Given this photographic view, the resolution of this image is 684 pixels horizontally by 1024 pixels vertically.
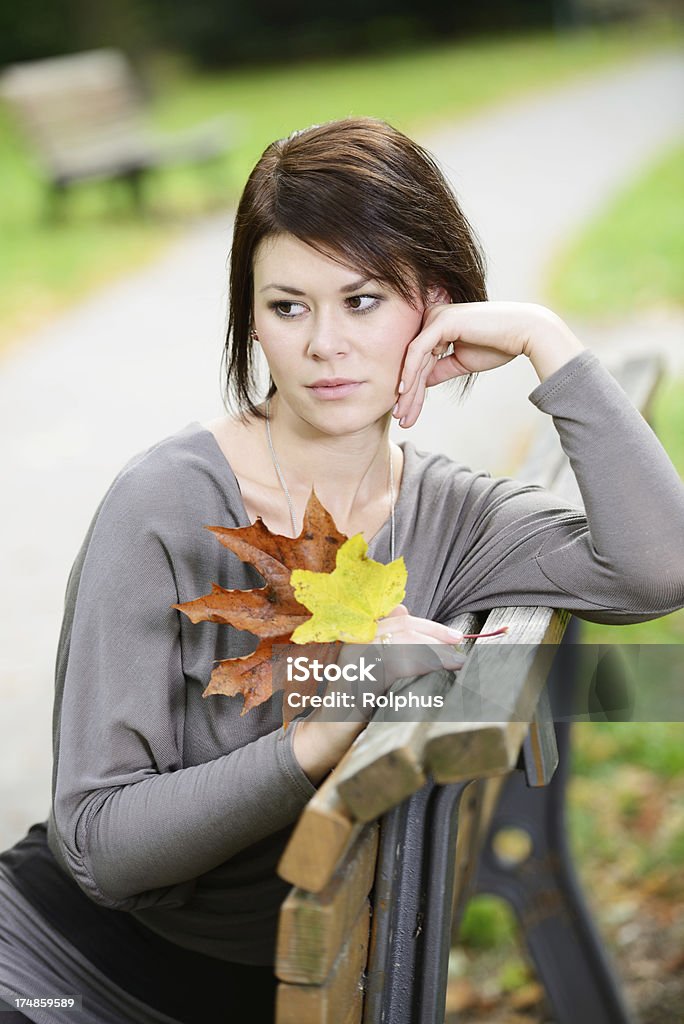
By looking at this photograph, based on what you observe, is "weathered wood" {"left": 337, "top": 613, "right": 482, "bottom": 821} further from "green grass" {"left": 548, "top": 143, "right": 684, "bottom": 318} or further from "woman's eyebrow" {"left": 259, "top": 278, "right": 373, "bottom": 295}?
"green grass" {"left": 548, "top": 143, "right": 684, "bottom": 318}

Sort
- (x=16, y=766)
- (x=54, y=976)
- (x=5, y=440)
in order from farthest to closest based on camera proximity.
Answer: (x=5, y=440) → (x=16, y=766) → (x=54, y=976)

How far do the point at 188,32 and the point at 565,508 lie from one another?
78.0 feet

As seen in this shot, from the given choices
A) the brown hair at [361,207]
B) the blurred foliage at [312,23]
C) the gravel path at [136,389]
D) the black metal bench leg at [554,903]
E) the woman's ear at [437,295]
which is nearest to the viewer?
the brown hair at [361,207]

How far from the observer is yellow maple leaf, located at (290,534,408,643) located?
1427mm

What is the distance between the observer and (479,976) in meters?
3.29

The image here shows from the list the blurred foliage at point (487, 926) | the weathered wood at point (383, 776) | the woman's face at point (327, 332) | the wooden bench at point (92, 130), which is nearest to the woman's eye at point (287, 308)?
the woman's face at point (327, 332)

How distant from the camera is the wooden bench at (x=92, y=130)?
34.7 feet

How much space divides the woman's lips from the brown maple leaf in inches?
9.2

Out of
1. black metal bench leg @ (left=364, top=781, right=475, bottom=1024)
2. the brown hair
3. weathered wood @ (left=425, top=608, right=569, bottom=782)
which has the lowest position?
black metal bench leg @ (left=364, top=781, right=475, bottom=1024)

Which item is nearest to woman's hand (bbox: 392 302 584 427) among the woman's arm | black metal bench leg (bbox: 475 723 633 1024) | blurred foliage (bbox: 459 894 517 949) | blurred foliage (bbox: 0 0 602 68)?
the woman's arm

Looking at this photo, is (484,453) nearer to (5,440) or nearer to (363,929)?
(5,440)

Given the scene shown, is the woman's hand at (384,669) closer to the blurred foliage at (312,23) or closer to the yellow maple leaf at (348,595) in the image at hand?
the yellow maple leaf at (348,595)

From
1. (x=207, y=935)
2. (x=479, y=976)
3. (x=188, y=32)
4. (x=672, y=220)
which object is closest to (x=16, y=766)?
(x=479, y=976)

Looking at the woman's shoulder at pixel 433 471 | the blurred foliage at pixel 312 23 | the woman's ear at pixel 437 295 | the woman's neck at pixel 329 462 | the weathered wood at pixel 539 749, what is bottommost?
the weathered wood at pixel 539 749
